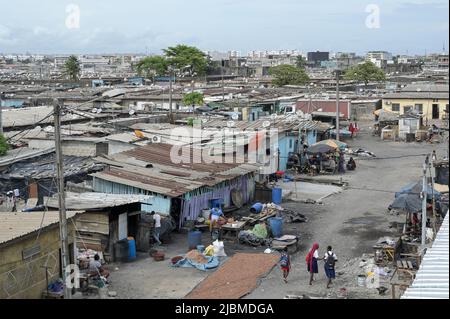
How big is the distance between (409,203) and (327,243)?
2316mm

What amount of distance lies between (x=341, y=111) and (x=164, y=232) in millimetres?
28286

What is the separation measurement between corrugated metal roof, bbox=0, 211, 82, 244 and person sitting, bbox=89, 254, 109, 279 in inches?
48.2

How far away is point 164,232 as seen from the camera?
1634 centimetres

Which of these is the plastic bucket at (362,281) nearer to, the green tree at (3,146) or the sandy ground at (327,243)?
the sandy ground at (327,243)

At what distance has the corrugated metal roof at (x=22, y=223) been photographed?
11203mm

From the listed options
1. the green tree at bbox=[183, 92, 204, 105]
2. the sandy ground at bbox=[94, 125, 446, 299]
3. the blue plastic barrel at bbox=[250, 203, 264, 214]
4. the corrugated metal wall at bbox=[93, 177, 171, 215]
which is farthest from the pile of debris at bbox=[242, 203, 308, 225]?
the green tree at bbox=[183, 92, 204, 105]

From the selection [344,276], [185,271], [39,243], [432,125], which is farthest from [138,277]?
[432,125]

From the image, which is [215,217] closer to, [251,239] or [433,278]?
[251,239]

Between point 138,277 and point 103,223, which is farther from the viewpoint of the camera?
point 103,223

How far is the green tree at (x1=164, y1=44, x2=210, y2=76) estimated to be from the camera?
7762 centimetres

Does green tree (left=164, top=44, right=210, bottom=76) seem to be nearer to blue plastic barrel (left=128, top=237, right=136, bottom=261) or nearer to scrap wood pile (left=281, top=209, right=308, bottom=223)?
scrap wood pile (left=281, top=209, right=308, bottom=223)

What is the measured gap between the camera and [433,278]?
7625mm
